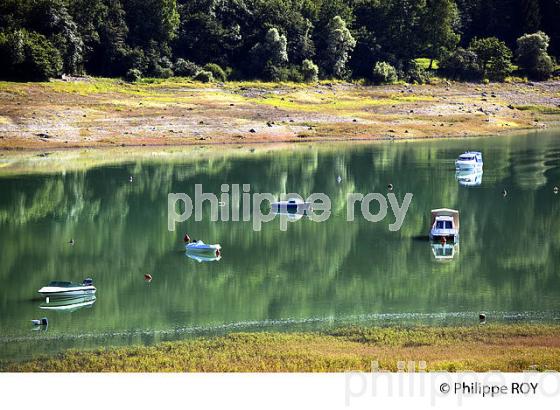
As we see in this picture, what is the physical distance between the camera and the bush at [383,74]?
144 m

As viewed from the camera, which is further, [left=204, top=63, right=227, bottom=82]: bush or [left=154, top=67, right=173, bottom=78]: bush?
[left=204, top=63, right=227, bottom=82]: bush

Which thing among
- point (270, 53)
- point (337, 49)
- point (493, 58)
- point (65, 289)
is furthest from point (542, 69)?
point (65, 289)

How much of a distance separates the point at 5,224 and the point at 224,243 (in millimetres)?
15723

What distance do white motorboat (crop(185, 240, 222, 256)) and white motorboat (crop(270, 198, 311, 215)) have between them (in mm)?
12815

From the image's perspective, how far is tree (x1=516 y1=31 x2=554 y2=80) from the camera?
153000 millimetres

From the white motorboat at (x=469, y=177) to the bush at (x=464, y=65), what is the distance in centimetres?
7424

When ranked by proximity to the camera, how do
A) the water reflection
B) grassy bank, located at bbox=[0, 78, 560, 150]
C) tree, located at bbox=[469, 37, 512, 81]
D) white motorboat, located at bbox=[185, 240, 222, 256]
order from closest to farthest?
1. the water reflection
2. white motorboat, located at bbox=[185, 240, 222, 256]
3. grassy bank, located at bbox=[0, 78, 560, 150]
4. tree, located at bbox=[469, 37, 512, 81]

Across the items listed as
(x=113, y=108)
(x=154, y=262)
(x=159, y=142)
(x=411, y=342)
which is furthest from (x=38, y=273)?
(x=113, y=108)

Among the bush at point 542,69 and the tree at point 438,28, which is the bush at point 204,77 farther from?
the bush at point 542,69

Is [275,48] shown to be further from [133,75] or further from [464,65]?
[464,65]

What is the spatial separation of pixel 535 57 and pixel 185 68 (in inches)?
2321

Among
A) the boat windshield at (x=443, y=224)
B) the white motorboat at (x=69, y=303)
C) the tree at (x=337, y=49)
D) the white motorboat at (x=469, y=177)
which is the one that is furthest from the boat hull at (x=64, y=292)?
the tree at (x=337, y=49)

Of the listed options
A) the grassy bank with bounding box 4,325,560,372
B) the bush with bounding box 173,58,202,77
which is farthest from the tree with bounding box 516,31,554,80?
the grassy bank with bounding box 4,325,560,372

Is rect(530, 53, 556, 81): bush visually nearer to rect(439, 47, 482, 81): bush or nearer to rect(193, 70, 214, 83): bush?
rect(439, 47, 482, 81): bush
